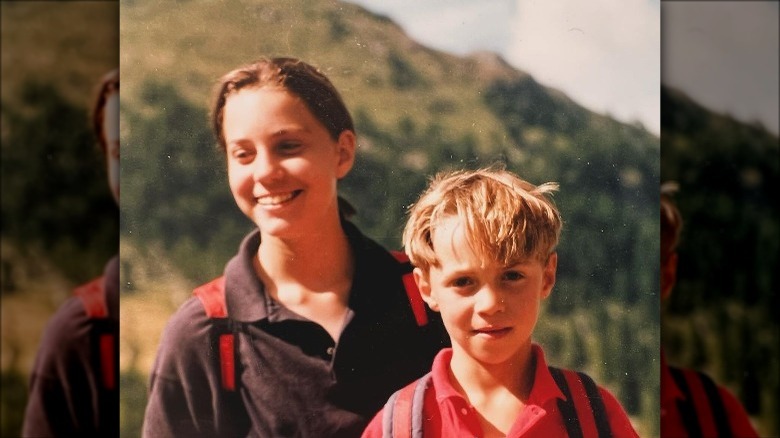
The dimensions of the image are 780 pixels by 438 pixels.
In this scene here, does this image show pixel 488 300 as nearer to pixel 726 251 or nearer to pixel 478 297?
pixel 478 297

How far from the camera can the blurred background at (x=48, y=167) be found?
3.90 m

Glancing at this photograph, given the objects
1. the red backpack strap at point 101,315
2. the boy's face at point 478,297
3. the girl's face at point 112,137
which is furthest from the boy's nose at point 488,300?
the girl's face at point 112,137

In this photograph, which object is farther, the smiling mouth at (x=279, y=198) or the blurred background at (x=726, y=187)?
the blurred background at (x=726, y=187)

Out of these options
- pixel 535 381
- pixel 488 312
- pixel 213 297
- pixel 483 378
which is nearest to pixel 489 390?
pixel 483 378

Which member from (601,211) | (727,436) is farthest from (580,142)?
(727,436)

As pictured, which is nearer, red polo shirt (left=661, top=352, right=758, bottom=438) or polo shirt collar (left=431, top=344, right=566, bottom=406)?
polo shirt collar (left=431, top=344, right=566, bottom=406)

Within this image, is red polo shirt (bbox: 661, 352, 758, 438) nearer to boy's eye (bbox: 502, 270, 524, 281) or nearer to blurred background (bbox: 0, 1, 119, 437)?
boy's eye (bbox: 502, 270, 524, 281)

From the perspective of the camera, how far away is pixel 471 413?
3.12 metres

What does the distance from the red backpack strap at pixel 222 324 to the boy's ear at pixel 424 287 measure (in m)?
0.61

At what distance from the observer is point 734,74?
13.2ft

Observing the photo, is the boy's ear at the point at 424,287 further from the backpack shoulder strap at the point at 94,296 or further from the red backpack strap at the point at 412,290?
the backpack shoulder strap at the point at 94,296

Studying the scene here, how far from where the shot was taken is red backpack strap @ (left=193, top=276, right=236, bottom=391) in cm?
317

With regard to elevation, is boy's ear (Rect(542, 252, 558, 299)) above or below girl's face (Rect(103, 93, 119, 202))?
below

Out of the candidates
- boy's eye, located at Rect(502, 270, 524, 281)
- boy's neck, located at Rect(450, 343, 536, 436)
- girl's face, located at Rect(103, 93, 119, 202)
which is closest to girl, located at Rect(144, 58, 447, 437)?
boy's neck, located at Rect(450, 343, 536, 436)
